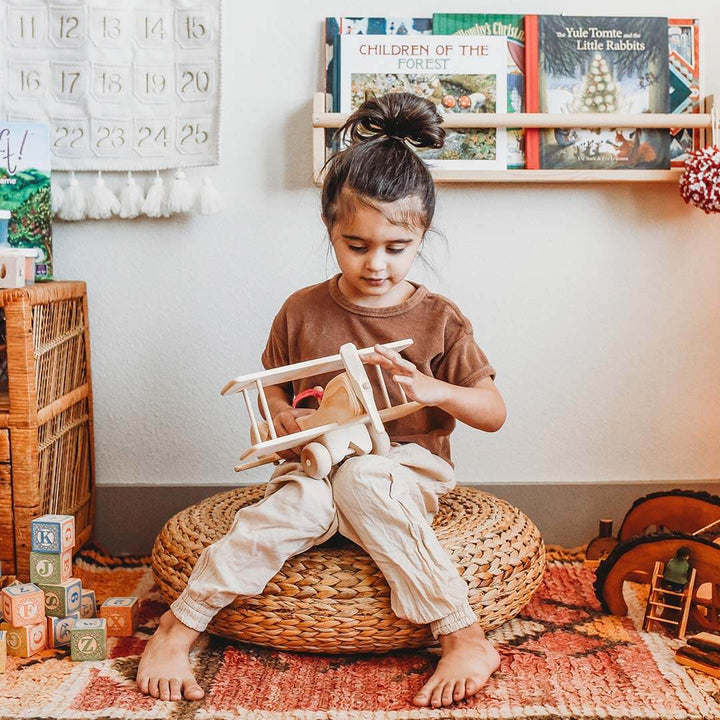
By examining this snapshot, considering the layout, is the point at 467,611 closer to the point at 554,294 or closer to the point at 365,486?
the point at 365,486

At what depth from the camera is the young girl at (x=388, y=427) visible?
1026 mm

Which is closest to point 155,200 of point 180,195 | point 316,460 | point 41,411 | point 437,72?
point 180,195

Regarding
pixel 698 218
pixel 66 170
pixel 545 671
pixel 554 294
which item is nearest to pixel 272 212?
pixel 66 170

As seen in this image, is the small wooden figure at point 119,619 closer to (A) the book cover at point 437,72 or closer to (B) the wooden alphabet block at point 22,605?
(B) the wooden alphabet block at point 22,605

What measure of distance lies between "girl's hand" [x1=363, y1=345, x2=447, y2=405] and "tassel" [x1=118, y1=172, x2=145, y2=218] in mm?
631

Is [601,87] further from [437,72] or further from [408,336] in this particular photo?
[408,336]

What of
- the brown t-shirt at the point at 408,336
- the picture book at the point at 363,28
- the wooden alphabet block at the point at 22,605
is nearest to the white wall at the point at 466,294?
the picture book at the point at 363,28

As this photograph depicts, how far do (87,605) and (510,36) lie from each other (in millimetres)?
1129

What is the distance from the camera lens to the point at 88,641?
3.43 ft

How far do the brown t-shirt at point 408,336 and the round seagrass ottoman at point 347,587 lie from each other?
0.50 feet

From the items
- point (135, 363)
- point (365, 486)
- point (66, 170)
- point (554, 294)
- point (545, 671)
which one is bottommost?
point (545, 671)

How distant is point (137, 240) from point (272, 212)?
25 cm

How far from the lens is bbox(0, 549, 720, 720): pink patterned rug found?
0.92m

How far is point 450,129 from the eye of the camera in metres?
1.45
